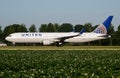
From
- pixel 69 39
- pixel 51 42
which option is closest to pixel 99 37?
pixel 69 39

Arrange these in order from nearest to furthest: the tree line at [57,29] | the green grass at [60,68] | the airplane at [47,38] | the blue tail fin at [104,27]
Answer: the green grass at [60,68]
the airplane at [47,38]
the blue tail fin at [104,27]
the tree line at [57,29]

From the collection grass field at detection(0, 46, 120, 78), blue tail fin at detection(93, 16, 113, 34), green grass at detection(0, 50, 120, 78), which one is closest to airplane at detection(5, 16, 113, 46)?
blue tail fin at detection(93, 16, 113, 34)

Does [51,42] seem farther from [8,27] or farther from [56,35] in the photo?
[8,27]

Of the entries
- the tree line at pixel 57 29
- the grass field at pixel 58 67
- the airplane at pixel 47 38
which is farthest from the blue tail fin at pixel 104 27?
the grass field at pixel 58 67

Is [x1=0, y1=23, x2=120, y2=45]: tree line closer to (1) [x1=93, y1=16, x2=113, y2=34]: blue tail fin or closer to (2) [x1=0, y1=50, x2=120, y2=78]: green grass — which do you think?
(1) [x1=93, y1=16, x2=113, y2=34]: blue tail fin

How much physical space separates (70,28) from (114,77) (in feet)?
614

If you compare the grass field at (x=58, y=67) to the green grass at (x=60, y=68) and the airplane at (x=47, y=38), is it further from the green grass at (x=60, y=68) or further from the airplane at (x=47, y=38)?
the airplane at (x=47, y=38)

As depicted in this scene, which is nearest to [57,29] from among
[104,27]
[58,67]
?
[104,27]

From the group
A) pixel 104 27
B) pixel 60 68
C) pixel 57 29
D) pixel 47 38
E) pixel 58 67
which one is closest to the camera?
pixel 60 68

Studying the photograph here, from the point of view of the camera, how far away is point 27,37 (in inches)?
3036

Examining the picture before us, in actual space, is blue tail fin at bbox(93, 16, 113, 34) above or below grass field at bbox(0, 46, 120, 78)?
above

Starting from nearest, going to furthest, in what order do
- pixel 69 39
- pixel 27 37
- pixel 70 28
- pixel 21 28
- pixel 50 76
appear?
pixel 50 76, pixel 27 37, pixel 69 39, pixel 21 28, pixel 70 28

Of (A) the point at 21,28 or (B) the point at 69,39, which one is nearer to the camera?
(B) the point at 69,39

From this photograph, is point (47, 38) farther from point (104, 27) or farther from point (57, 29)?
point (57, 29)
